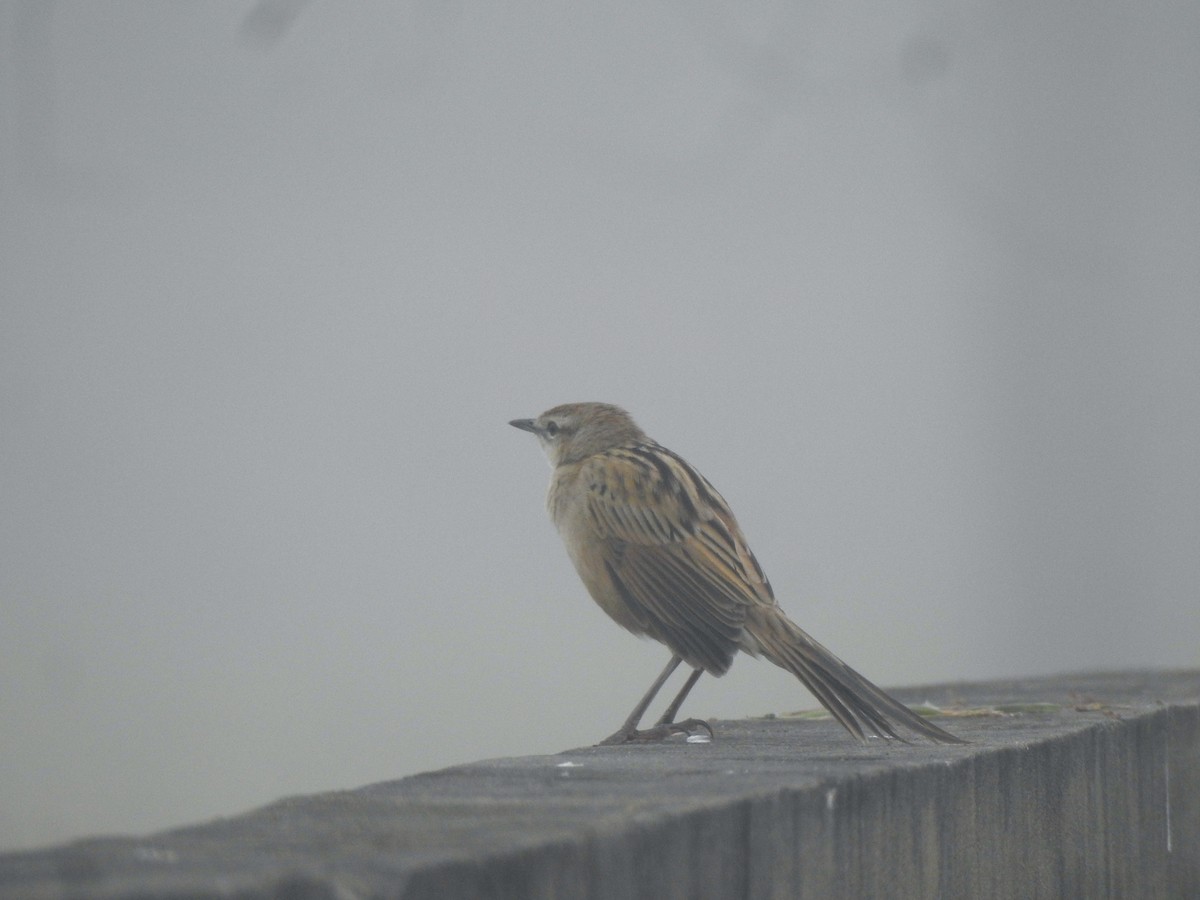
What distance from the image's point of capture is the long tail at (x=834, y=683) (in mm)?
4297

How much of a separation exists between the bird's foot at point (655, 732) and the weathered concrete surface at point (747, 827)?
0.49 ft

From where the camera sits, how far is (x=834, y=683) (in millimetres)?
4598

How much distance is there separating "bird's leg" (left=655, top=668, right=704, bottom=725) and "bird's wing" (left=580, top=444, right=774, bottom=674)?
194 mm

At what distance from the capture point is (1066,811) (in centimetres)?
426

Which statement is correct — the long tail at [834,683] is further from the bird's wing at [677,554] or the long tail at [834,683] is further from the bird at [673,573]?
the bird's wing at [677,554]

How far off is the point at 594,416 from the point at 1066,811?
117 inches

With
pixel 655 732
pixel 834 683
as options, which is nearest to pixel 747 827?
pixel 834 683

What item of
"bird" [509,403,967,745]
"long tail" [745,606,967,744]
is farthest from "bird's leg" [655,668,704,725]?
"long tail" [745,606,967,744]

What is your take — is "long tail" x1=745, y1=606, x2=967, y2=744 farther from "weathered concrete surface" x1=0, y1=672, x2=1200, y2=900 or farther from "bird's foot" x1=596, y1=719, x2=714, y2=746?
"bird's foot" x1=596, y1=719, x2=714, y2=746

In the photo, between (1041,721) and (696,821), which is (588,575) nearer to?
(1041,721)

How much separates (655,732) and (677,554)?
62 cm


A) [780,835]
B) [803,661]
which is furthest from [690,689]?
[780,835]

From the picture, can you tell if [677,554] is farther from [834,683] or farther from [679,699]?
[834,683]

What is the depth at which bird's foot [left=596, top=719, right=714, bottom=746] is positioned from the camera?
17.1 ft
